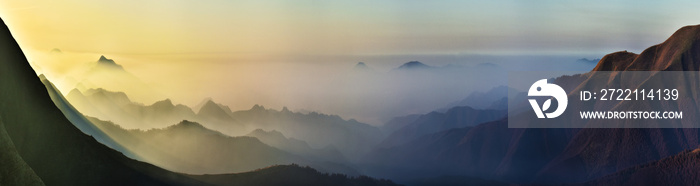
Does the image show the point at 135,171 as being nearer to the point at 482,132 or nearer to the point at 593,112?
the point at 482,132

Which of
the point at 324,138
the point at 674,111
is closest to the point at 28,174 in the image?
the point at 324,138

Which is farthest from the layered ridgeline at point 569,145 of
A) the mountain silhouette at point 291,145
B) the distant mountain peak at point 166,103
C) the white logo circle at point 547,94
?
the distant mountain peak at point 166,103

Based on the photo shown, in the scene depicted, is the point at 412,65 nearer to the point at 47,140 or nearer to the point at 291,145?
the point at 291,145

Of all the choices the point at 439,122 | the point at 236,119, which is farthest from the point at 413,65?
the point at 236,119

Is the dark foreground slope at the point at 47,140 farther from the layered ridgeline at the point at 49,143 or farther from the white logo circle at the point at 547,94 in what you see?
the white logo circle at the point at 547,94

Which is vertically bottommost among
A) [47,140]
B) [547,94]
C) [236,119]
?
[47,140]
